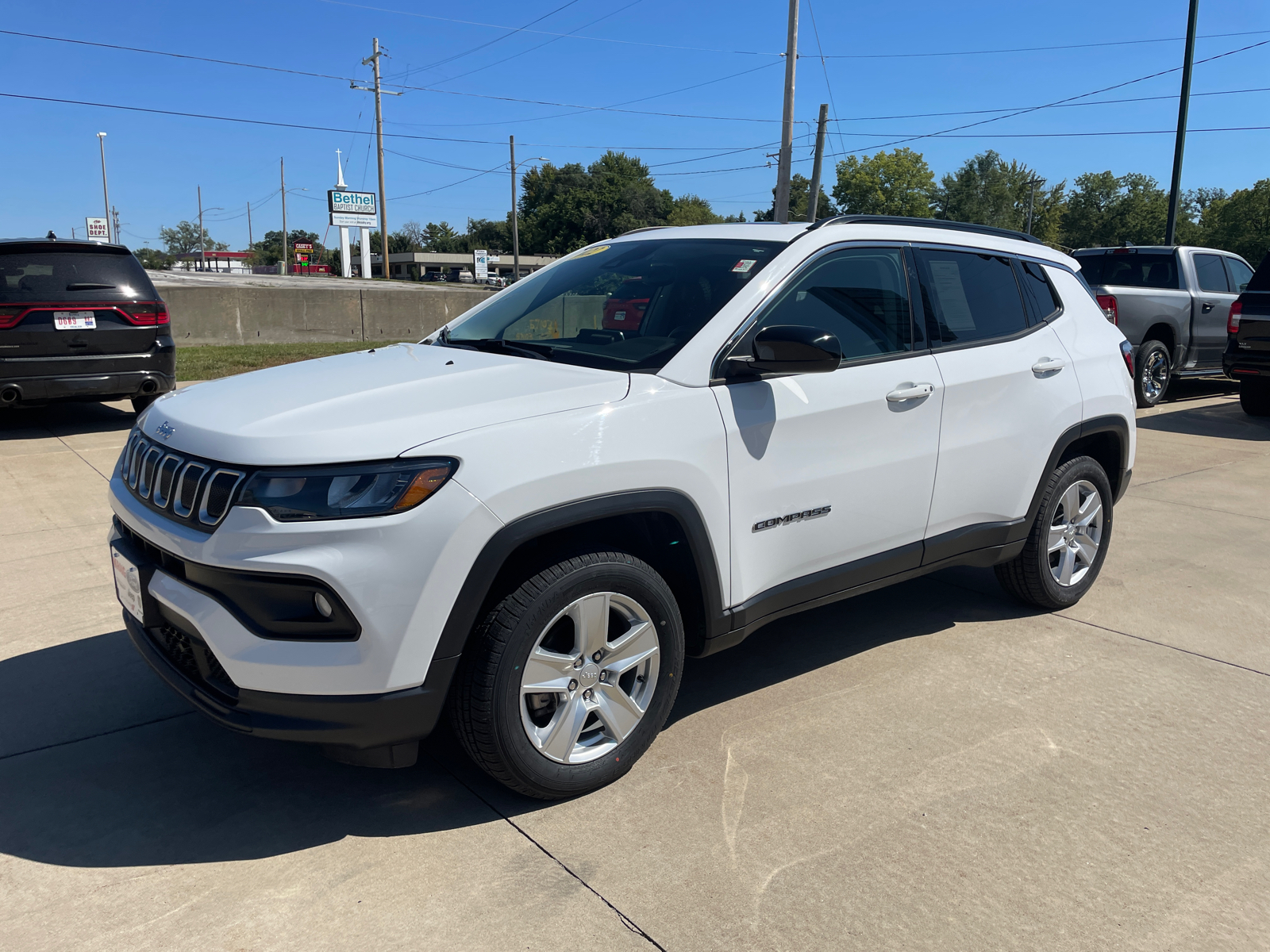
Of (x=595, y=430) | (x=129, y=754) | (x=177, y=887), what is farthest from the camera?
(x=129, y=754)

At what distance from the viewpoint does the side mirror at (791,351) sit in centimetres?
302

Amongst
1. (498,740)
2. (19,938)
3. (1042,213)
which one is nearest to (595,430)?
(498,740)

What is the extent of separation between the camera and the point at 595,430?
2.79 metres

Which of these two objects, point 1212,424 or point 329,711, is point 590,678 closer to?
point 329,711

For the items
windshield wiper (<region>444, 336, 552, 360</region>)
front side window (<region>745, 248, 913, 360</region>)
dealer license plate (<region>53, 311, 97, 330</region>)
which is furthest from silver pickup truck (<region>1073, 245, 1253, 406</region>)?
dealer license plate (<region>53, 311, 97, 330</region>)

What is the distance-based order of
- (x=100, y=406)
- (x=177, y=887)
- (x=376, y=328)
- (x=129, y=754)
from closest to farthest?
(x=177, y=887) < (x=129, y=754) < (x=100, y=406) < (x=376, y=328)

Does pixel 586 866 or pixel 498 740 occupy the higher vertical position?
pixel 498 740

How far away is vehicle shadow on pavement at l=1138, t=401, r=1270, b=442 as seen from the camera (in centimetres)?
1009

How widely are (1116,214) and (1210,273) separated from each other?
3758 inches

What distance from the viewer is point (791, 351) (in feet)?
9.95

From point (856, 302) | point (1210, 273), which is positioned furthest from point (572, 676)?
point (1210, 273)

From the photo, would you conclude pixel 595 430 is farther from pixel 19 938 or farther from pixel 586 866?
pixel 19 938

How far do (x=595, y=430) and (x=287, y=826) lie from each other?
1.47 m

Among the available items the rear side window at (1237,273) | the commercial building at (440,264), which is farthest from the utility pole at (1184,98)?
the commercial building at (440,264)
